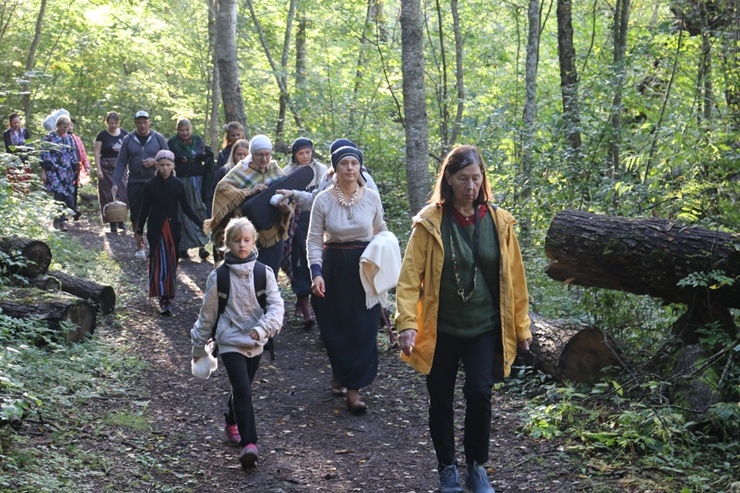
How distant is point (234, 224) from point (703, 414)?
145 inches

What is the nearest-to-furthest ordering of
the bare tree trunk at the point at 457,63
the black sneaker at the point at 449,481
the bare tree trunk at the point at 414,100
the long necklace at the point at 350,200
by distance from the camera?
the black sneaker at the point at 449,481 → the long necklace at the point at 350,200 → the bare tree trunk at the point at 414,100 → the bare tree trunk at the point at 457,63

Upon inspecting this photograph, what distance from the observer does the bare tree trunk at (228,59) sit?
15.3 meters

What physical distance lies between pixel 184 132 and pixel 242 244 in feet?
28.0

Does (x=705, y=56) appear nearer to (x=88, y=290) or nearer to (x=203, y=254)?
(x=88, y=290)

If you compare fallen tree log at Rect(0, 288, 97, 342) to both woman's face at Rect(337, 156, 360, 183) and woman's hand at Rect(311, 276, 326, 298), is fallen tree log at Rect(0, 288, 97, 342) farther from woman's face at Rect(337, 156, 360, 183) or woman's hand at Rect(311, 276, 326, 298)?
woman's face at Rect(337, 156, 360, 183)

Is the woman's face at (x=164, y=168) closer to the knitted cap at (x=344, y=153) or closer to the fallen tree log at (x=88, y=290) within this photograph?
the fallen tree log at (x=88, y=290)

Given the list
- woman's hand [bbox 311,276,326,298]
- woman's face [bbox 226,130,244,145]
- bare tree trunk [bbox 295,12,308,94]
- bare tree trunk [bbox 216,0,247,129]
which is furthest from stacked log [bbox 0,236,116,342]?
bare tree trunk [bbox 295,12,308,94]

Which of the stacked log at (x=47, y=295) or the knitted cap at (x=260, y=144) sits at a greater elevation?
the knitted cap at (x=260, y=144)

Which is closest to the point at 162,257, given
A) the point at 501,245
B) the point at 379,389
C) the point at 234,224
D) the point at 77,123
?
the point at 379,389

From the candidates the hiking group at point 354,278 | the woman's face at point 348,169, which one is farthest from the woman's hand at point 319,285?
the woman's face at point 348,169

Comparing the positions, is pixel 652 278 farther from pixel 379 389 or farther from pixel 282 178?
pixel 282 178

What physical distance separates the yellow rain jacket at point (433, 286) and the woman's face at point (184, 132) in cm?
975

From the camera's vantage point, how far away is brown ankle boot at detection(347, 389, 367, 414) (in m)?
7.58

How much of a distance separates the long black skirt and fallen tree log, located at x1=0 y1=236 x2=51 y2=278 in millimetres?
3833
